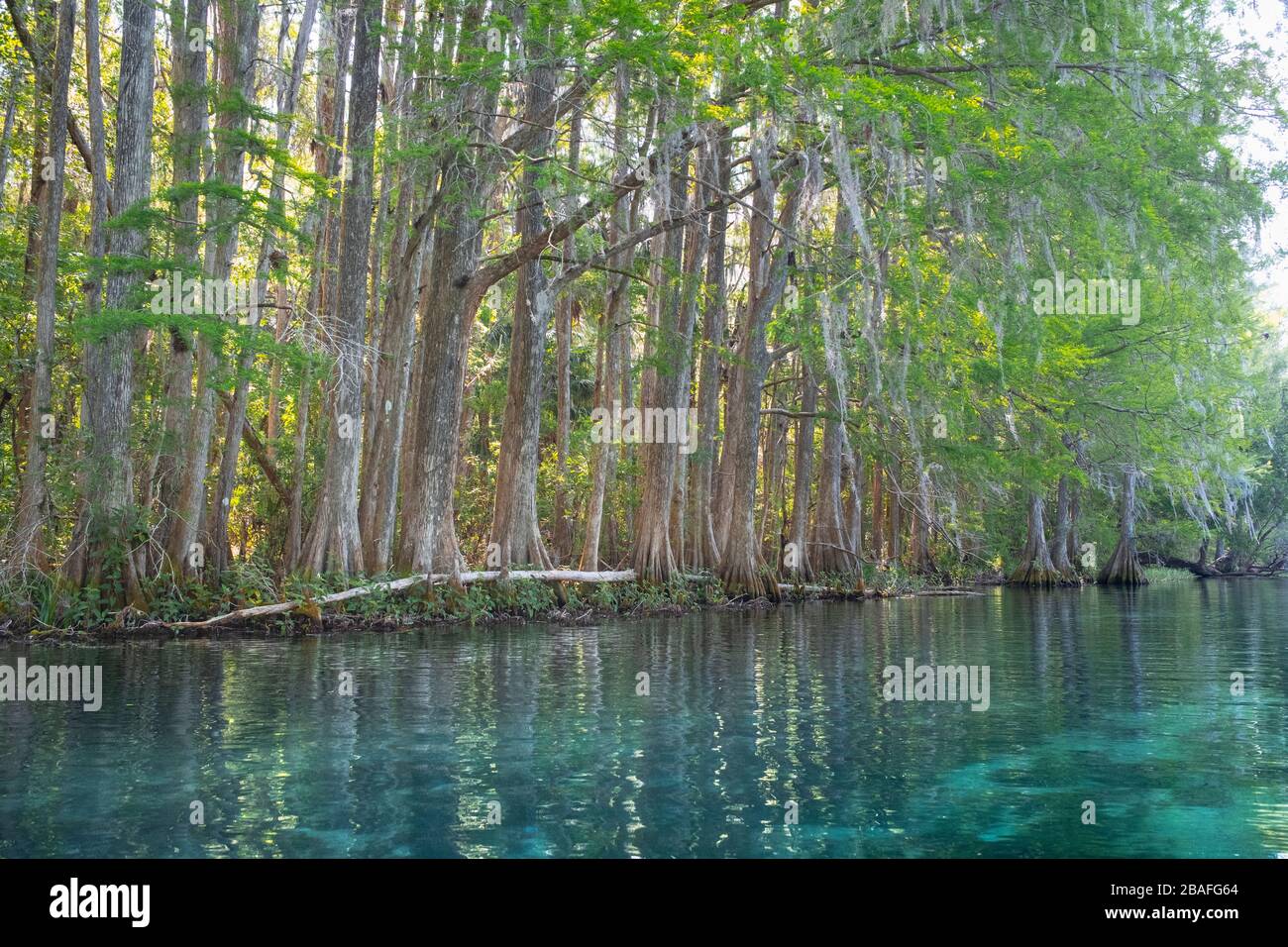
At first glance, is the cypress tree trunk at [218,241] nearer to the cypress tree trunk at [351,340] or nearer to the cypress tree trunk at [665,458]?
the cypress tree trunk at [351,340]

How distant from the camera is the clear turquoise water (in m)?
5.18

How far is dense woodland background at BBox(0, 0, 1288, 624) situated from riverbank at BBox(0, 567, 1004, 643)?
0.42 feet

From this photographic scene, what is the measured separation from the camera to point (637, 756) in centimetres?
687

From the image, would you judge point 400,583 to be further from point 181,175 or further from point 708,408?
point 708,408

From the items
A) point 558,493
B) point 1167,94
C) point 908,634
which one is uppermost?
point 1167,94

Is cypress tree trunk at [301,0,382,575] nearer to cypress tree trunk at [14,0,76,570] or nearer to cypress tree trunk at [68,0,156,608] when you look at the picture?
cypress tree trunk at [68,0,156,608]

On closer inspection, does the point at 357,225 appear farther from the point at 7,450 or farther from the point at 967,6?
the point at 967,6

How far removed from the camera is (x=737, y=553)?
2050 centimetres

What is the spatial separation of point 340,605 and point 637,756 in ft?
29.9

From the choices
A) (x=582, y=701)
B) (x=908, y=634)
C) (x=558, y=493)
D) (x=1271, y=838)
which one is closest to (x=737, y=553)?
(x=558, y=493)

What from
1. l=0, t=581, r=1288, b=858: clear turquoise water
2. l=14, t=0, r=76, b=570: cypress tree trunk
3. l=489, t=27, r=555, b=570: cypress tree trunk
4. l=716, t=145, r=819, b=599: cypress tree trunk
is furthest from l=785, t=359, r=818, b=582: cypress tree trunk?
l=14, t=0, r=76, b=570: cypress tree trunk
